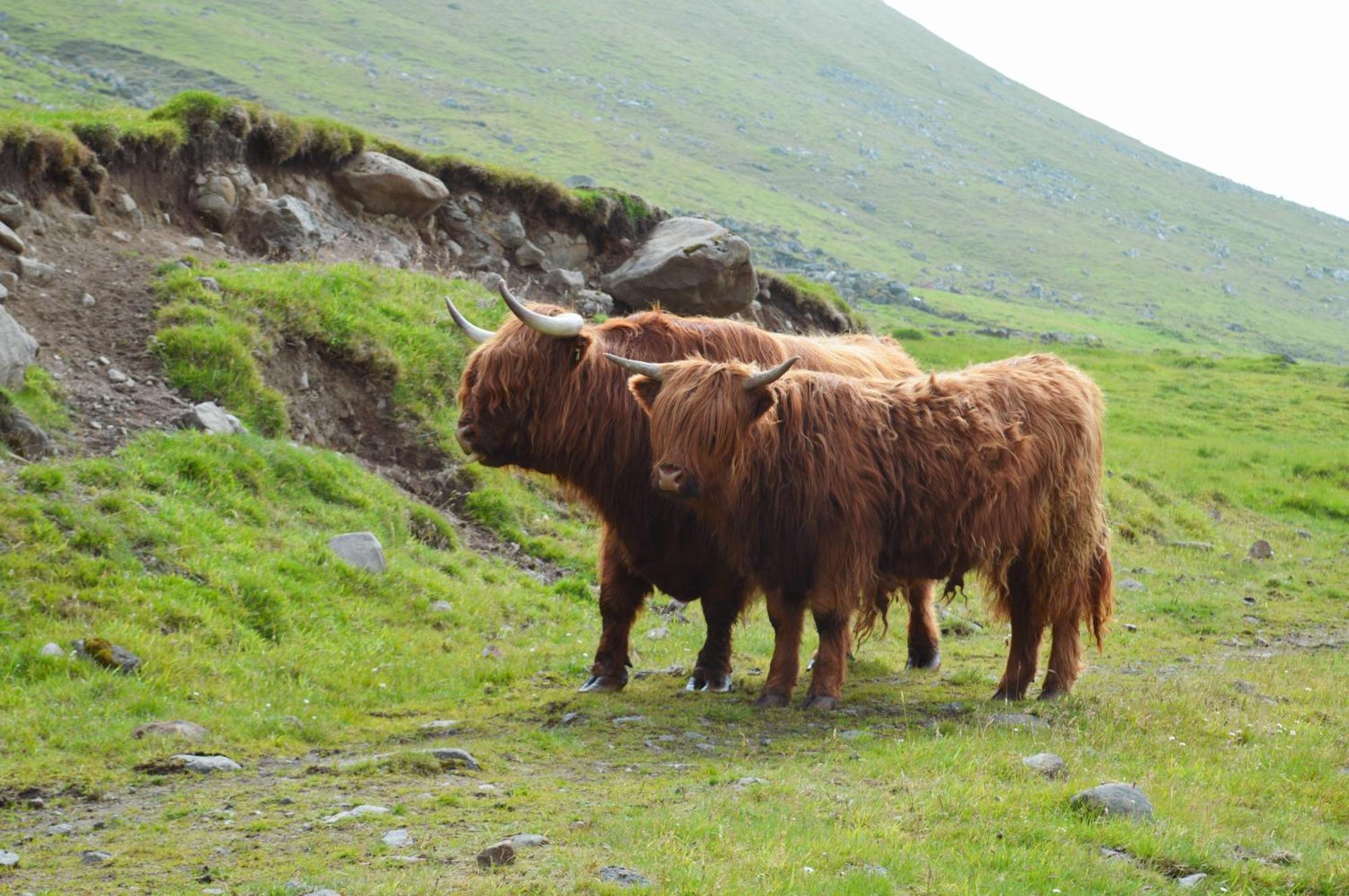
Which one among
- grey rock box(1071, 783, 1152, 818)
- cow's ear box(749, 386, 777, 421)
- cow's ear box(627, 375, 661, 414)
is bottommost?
grey rock box(1071, 783, 1152, 818)

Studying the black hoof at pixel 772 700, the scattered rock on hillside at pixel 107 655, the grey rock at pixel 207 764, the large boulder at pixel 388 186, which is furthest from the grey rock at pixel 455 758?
the large boulder at pixel 388 186

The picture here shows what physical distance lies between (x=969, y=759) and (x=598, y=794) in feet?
6.11

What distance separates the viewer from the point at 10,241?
12500 millimetres

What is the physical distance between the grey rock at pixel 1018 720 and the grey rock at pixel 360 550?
16.9 ft

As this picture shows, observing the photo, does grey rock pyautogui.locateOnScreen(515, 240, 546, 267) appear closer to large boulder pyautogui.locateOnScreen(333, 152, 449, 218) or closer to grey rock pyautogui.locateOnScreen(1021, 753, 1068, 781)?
large boulder pyautogui.locateOnScreen(333, 152, 449, 218)

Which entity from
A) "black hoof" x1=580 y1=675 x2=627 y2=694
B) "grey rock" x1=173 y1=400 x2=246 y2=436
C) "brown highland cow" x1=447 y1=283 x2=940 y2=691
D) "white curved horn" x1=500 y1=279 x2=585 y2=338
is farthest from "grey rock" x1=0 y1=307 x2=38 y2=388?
"black hoof" x1=580 y1=675 x2=627 y2=694

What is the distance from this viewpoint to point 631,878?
15.6 feet

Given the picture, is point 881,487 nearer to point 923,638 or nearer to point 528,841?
point 923,638

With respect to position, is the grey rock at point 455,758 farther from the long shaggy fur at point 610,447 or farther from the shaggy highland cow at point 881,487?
the long shaggy fur at point 610,447

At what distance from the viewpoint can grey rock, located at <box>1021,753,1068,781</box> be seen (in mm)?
6395

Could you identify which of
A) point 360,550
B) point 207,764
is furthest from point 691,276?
point 207,764

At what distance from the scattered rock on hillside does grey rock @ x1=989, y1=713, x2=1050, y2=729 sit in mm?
5072

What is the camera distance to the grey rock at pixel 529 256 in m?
19.0

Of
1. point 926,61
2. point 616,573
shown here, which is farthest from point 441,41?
point 616,573
